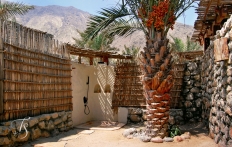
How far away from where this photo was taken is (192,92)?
832 centimetres

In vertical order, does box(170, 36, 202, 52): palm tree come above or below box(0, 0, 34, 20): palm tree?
below

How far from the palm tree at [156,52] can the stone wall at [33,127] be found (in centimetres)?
249

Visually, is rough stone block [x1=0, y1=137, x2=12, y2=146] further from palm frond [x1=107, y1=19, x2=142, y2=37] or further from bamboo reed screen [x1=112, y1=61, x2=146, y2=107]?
bamboo reed screen [x1=112, y1=61, x2=146, y2=107]

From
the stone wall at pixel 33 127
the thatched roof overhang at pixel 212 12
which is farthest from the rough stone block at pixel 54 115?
the thatched roof overhang at pixel 212 12

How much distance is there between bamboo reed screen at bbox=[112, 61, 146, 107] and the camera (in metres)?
8.89

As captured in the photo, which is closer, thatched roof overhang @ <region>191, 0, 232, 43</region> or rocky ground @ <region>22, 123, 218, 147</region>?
rocky ground @ <region>22, 123, 218, 147</region>

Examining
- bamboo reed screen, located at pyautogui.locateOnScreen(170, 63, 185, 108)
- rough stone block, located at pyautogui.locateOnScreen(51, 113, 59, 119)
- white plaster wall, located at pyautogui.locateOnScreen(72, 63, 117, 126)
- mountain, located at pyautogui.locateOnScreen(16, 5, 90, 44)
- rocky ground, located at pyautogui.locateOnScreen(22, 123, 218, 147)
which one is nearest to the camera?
rocky ground, located at pyautogui.locateOnScreen(22, 123, 218, 147)

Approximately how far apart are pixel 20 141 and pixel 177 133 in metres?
3.71

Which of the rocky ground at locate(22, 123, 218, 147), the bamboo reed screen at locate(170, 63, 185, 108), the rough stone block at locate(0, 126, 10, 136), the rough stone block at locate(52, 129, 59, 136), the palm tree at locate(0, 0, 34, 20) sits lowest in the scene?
the rocky ground at locate(22, 123, 218, 147)

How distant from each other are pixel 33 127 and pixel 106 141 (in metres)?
1.77

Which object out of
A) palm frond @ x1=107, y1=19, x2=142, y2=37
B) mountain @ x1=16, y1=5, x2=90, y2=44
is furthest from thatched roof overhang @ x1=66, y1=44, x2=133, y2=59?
mountain @ x1=16, y1=5, x2=90, y2=44

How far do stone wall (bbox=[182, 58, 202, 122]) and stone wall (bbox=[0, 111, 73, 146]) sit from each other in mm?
3853

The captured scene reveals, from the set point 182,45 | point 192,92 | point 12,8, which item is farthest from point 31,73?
point 182,45

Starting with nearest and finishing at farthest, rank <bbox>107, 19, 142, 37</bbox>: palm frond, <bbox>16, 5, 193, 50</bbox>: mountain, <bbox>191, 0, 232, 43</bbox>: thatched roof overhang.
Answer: <bbox>191, 0, 232, 43</bbox>: thatched roof overhang
<bbox>107, 19, 142, 37</bbox>: palm frond
<bbox>16, 5, 193, 50</bbox>: mountain
